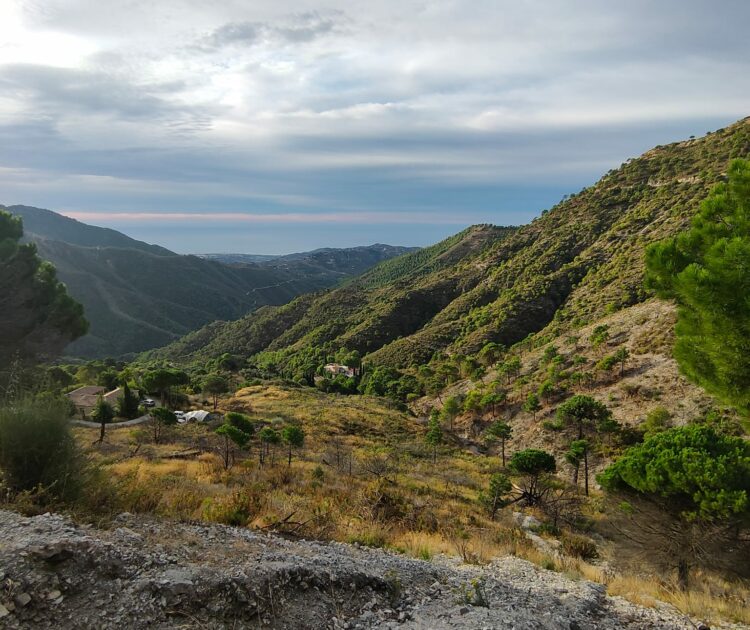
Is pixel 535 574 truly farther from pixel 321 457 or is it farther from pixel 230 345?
pixel 230 345

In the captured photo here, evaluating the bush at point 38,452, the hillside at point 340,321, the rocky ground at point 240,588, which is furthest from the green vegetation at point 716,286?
the hillside at point 340,321

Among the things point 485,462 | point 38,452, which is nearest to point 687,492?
point 38,452

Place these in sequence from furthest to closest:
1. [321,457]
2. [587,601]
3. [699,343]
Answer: [321,457] < [699,343] < [587,601]

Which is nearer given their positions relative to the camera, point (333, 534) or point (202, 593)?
point (202, 593)

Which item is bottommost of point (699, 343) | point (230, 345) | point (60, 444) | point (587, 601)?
point (230, 345)

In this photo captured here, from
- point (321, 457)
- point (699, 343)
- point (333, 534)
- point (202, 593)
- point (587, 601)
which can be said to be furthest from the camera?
point (321, 457)

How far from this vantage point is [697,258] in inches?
311

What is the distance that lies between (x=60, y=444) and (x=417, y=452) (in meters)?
22.6

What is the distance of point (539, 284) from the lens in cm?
6003

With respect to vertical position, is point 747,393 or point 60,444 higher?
point 747,393

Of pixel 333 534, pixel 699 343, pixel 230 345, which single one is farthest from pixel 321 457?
pixel 230 345

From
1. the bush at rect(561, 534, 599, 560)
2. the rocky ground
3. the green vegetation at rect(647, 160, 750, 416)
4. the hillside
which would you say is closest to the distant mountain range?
the hillside

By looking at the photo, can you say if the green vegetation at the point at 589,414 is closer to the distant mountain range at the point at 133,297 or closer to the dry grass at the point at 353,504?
the dry grass at the point at 353,504

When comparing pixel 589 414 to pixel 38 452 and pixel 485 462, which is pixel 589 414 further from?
pixel 38 452
